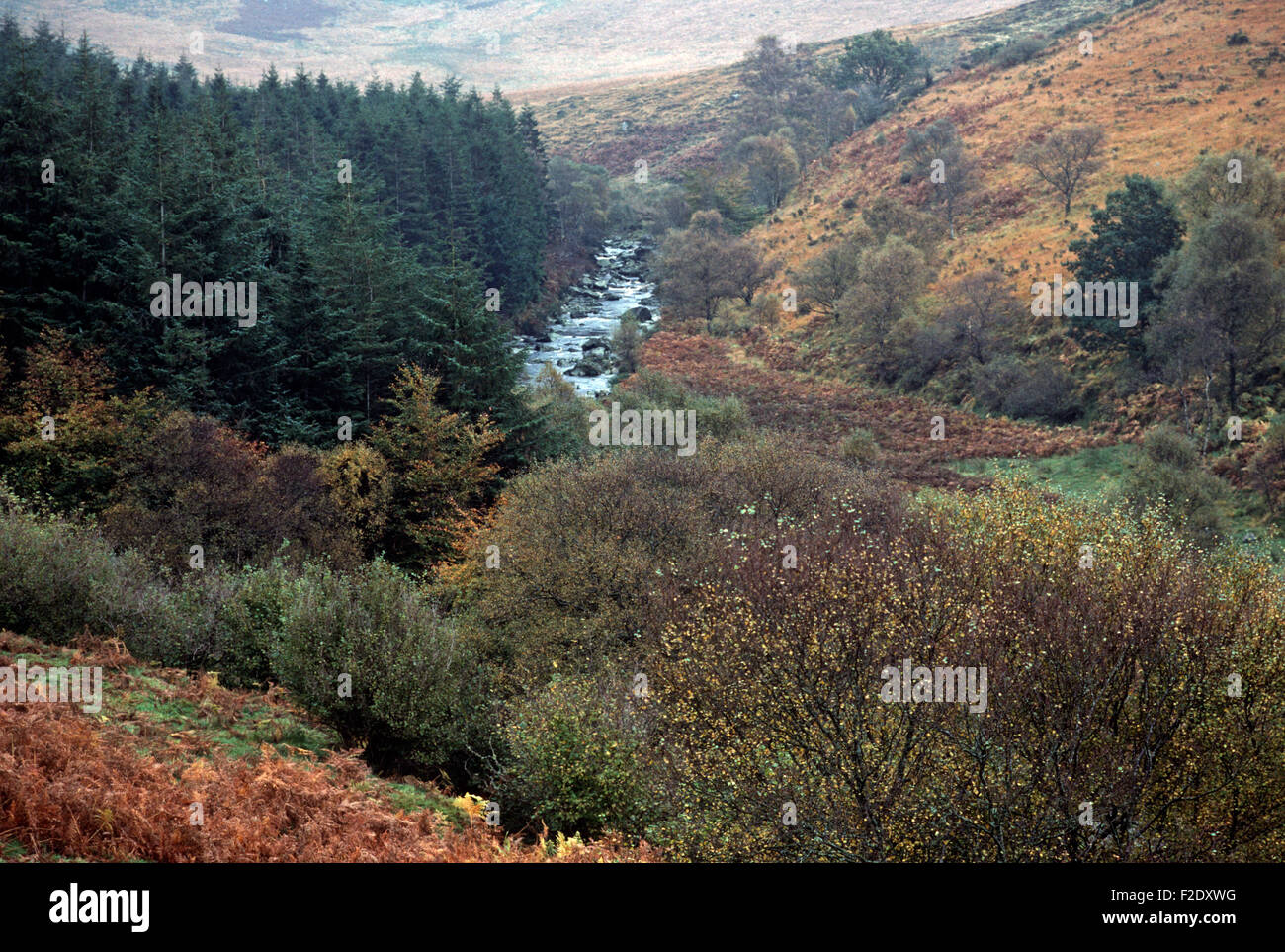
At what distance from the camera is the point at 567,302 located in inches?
3883

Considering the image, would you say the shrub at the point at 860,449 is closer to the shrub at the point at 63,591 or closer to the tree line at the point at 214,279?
the tree line at the point at 214,279

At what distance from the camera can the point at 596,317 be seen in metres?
94.5

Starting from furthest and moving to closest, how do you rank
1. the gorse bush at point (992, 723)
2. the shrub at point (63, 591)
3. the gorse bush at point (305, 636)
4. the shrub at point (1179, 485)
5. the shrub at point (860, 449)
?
the shrub at point (860, 449) < the shrub at point (1179, 485) < the shrub at point (63, 591) < the gorse bush at point (305, 636) < the gorse bush at point (992, 723)

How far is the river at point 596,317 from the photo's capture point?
7381 cm

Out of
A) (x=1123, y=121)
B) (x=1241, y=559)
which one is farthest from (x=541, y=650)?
(x=1123, y=121)

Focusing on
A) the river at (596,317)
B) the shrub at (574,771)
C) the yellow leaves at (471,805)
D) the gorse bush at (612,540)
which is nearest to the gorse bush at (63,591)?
the gorse bush at (612,540)

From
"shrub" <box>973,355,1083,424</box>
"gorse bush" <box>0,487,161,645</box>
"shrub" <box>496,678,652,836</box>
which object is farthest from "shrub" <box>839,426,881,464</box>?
"gorse bush" <box>0,487,161,645</box>

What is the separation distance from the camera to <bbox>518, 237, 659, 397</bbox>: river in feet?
242

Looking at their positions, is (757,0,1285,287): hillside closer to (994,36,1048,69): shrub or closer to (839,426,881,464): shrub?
(994,36,1048,69): shrub

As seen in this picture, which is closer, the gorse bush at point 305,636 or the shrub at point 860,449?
the gorse bush at point 305,636

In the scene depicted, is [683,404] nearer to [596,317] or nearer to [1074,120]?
[596,317]

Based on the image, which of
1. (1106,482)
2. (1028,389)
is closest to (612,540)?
(1106,482)
